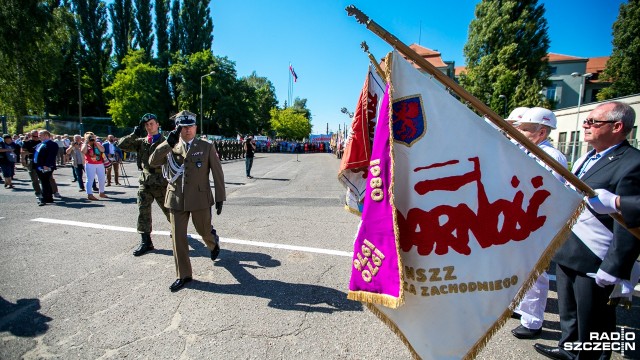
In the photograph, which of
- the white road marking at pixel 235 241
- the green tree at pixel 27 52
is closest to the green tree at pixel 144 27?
the green tree at pixel 27 52

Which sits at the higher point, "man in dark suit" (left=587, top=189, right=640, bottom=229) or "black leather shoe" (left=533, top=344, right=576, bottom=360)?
"man in dark suit" (left=587, top=189, right=640, bottom=229)

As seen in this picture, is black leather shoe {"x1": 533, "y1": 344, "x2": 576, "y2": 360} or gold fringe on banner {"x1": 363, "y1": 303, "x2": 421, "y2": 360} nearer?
gold fringe on banner {"x1": 363, "y1": 303, "x2": 421, "y2": 360}

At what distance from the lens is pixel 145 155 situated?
5020 mm

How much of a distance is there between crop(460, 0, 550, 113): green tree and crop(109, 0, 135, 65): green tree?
54.1m

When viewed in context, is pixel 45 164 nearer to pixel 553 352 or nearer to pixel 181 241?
pixel 181 241

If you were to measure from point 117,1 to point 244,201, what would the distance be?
5961cm

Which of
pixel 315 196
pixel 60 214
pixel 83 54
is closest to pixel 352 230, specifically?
pixel 315 196

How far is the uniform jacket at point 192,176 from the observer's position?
3836mm

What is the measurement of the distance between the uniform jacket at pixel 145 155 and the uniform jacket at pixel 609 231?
532cm

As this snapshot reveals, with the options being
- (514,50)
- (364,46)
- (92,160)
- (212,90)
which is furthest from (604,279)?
(212,90)

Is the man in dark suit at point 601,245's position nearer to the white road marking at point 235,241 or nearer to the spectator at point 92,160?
the white road marking at point 235,241

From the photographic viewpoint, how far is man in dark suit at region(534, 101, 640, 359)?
6.67 ft

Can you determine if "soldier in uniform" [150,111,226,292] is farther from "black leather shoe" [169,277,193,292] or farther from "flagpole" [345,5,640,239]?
"flagpole" [345,5,640,239]

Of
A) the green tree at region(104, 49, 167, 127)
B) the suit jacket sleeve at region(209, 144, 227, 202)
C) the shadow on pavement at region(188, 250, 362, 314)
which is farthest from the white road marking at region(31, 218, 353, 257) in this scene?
the green tree at region(104, 49, 167, 127)
